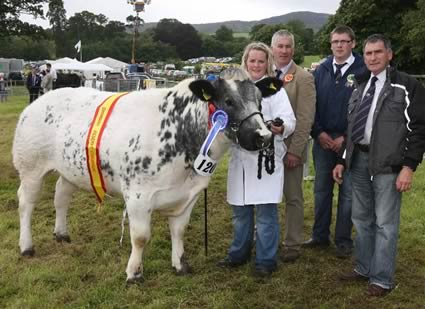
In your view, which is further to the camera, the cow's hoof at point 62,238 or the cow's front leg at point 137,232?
the cow's hoof at point 62,238

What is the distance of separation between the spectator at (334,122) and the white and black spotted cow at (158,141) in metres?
1.05

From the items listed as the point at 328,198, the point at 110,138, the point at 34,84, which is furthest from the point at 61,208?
the point at 34,84

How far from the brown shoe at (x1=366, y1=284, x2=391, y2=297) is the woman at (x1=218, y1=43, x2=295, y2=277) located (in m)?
0.95

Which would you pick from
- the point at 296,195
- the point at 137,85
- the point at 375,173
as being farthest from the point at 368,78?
the point at 137,85

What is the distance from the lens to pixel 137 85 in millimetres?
22953

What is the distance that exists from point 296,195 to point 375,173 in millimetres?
1306

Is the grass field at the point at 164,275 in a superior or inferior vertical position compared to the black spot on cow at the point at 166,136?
inferior

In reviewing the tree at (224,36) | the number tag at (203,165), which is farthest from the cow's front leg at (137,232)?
the tree at (224,36)

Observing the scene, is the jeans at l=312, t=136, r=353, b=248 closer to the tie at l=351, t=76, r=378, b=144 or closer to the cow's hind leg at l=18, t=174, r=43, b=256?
the tie at l=351, t=76, r=378, b=144

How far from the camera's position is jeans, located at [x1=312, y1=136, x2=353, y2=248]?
5426 mm

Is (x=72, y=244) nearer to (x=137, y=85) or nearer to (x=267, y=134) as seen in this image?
(x=267, y=134)

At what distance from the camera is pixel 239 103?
162 inches

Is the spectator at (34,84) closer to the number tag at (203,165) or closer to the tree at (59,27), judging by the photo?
the number tag at (203,165)

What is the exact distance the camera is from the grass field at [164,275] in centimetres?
432
